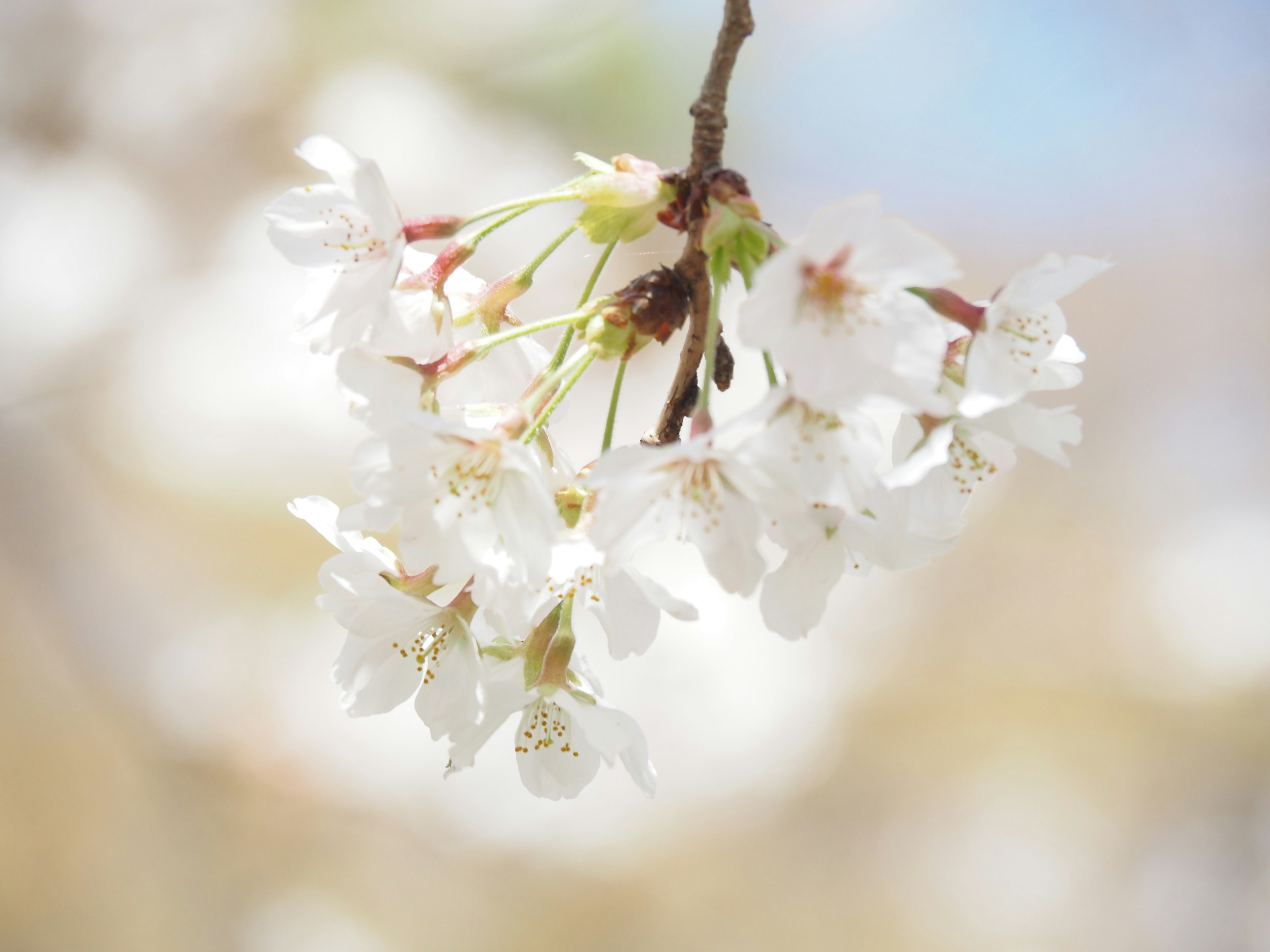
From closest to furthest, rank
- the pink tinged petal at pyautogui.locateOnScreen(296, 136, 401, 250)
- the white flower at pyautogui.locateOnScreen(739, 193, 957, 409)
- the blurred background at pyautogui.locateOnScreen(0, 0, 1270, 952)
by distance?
1. the white flower at pyautogui.locateOnScreen(739, 193, 957, 409)
2. the pink tinged petal at pyautogui.locateOnScreen(296, 136, 401, 250)
3. the blurred background at pyautogui.locateOnScreen(0, 0, 1270, 952)

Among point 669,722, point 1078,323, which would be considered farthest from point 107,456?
point 1078,323

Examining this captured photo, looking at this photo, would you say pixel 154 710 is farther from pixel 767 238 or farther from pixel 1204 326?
pixel 1204 326

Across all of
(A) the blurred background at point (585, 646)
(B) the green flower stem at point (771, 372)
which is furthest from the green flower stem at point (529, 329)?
(A) the blurred background at point (585, 646)

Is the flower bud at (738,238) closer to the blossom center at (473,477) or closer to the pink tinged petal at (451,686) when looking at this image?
the blossom center at (473,477)

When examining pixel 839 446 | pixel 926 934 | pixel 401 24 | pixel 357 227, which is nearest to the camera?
pixel 839 446

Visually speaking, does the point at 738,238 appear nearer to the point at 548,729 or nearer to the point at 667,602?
the point at 667,602

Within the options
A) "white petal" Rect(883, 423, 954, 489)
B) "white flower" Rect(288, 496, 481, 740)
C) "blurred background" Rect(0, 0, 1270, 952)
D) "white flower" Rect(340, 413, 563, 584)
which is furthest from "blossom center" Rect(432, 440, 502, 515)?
"blurred background" Rect(0, 0, 1270, 952)

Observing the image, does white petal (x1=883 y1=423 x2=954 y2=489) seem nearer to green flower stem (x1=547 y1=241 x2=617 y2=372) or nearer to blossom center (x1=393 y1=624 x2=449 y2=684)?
green flower stem (x1=547 y1=241 x2=617 y2=372)
